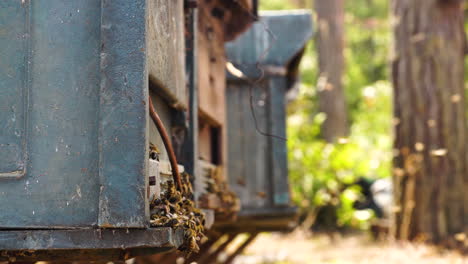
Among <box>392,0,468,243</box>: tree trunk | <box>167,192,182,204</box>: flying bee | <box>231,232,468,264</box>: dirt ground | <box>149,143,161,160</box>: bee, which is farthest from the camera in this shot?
<box>392,0,468,243</box>: tree trunk

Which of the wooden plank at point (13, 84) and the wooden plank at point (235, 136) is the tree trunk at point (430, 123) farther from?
the wooden plank at point (13, 84)

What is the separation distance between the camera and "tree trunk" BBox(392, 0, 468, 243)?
1024 cm

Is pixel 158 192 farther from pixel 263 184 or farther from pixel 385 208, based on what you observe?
pixel 385 208

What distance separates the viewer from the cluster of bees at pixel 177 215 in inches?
120

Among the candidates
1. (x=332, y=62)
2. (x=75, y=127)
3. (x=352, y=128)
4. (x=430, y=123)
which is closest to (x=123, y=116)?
(x=75, y=127)

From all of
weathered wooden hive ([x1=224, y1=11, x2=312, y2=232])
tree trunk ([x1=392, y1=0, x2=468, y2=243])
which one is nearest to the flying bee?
weathered wooden hive ([x1=224, y1=11, x2=312, y2=232])

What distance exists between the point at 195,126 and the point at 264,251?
8.68m

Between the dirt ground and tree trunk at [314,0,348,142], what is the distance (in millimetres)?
3881

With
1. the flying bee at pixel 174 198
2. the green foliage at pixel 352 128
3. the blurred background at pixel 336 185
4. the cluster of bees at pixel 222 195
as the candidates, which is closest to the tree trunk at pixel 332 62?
the blurred background at pixel 336 185

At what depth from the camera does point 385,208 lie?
13.0 metres

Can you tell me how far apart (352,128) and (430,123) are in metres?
14.5

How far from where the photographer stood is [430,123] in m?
10.4

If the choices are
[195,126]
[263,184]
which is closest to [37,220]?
[195,126]

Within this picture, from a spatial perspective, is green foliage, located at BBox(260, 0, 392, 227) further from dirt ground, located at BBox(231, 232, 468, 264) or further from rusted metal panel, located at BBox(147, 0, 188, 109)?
rusted metal panel, located at BBox(147, 0, 188, 109)
